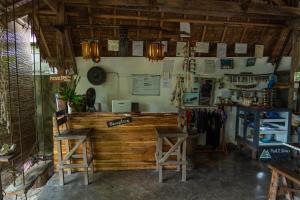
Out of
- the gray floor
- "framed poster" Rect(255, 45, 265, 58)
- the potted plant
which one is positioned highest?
"framed poster" Rect(255, 45, 265, 58)

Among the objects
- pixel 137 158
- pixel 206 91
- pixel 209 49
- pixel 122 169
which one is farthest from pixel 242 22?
pixel 122 169

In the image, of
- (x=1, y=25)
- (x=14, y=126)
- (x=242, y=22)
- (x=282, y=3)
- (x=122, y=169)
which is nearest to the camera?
(x=1, y=25)

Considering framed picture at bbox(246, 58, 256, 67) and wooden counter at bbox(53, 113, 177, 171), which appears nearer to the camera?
wooden counter at bbox(53, 113, 177, 171)

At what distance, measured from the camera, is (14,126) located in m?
4.57

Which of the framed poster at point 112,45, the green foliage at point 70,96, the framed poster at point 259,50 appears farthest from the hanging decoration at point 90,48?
the framed poster at point 259,50

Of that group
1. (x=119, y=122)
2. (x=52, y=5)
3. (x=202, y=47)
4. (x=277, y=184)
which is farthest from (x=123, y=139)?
(x=202, y=47)

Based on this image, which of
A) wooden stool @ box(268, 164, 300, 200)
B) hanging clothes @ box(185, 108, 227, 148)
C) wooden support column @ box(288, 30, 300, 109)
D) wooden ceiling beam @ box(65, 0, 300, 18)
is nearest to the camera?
wooden stool @ box(268, 164, 300, 200)

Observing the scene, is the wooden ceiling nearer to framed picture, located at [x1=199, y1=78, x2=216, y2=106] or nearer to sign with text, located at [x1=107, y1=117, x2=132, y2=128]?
framed picture, located at [x1=199, y1=78, x2=216, y2=106]

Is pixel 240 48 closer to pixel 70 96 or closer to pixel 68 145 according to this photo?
pixel 70 96

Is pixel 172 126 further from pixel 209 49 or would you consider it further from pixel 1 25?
pixel 1 25

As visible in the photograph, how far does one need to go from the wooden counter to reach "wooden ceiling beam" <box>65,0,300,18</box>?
2117mm

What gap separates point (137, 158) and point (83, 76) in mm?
2782

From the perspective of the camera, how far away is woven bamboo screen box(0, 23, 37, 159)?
4.14m

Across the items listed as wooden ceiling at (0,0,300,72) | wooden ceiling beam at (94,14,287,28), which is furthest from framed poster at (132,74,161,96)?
wooden ceiling beam at (94,14,287,28)
